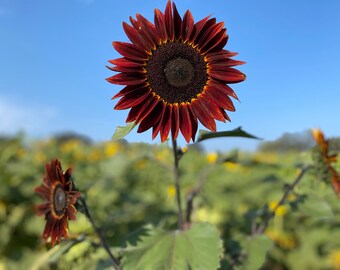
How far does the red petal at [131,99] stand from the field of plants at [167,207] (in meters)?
0.26

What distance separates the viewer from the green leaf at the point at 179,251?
1.24 metres

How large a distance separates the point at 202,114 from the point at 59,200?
412mm

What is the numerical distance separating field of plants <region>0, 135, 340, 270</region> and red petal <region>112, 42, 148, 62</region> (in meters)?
0.32

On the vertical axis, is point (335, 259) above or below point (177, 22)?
below

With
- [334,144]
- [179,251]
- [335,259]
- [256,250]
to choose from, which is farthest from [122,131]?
[335,259]

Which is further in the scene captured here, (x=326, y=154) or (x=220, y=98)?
(x=326, y=154)

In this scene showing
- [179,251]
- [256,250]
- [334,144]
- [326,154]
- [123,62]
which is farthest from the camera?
[334,144]

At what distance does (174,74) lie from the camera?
1123mm

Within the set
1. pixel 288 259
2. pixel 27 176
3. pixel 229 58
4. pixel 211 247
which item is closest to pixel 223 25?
pixel 229 58

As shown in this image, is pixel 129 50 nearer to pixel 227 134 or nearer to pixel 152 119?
pixel 152 119

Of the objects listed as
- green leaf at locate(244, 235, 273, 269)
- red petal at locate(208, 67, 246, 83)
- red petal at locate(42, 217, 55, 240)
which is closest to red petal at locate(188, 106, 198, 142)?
red petal at locate(208, 67, 246, 83)

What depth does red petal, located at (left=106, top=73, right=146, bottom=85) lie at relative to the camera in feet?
3.58

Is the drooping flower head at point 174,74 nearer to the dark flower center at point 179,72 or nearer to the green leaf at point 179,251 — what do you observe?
the dark flower center at point 179,72

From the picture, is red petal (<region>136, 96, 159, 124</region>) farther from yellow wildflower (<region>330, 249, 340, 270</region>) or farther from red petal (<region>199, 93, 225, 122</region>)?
yellow wildflower (<region>330, 249, 340, 270</region>)
